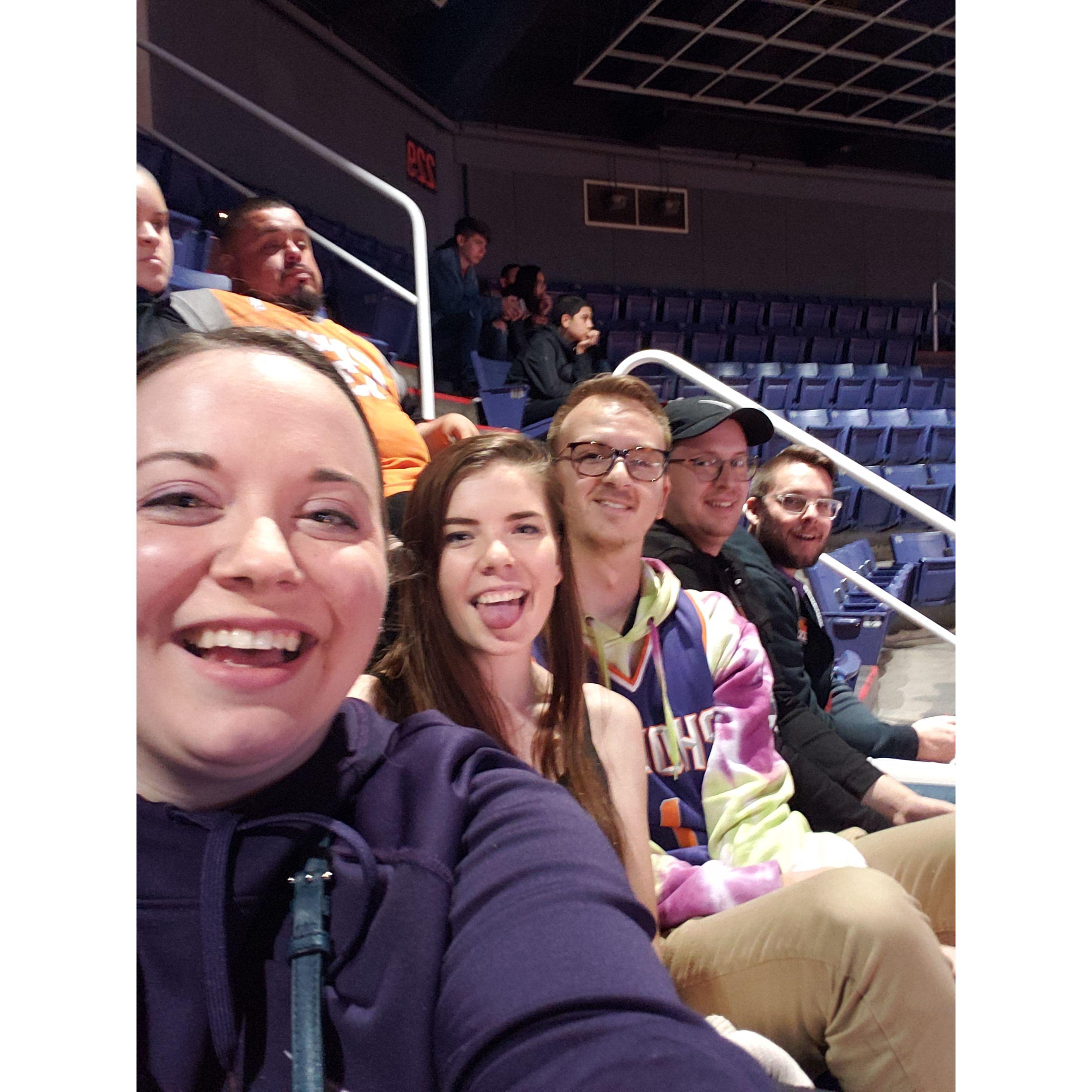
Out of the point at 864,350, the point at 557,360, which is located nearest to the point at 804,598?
the point at 557,360

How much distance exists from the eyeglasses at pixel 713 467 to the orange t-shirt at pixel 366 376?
234 mm

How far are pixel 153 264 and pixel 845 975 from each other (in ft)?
1.76

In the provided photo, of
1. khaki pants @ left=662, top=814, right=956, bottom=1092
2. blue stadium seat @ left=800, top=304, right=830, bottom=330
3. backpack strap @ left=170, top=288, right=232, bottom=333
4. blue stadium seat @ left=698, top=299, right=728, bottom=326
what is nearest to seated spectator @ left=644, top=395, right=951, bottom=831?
khaki pants @ left=662, top=814, right=956, bottom=1092

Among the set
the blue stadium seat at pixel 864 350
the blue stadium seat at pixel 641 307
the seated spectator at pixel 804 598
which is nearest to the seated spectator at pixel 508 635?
the seated spectator at pixel 804 598

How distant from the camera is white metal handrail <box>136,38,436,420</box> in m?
0.46

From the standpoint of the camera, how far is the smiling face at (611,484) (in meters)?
0.56

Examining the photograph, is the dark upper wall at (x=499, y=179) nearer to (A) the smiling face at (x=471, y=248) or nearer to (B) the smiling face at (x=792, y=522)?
(A) the smiling face at (x=471, y=248)

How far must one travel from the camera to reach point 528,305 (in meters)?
0.71

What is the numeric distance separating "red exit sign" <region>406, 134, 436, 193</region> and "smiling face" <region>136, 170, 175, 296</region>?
228 millimetres

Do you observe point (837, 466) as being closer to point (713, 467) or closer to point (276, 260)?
point (713, 467)

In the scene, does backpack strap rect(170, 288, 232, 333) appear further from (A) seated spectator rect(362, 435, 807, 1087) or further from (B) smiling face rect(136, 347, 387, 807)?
(A) seated spectator rect(362, 435, 807, 1087)

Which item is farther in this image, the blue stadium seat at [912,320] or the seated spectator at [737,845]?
the blue stadium seat at [912,320]

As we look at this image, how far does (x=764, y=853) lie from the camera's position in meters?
0.57

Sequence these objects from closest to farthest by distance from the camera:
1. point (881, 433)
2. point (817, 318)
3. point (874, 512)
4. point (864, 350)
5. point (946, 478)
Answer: point (946, 478) → point (874, 512) → point (881, 433) → point (864, 350) → point (817, 318)
